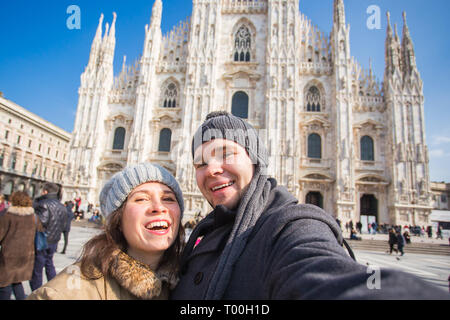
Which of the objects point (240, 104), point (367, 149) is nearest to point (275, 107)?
point (240, 104)

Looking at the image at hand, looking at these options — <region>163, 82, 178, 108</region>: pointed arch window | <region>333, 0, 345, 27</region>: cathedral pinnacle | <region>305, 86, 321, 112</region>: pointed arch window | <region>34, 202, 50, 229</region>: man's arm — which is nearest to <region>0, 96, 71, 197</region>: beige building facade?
<region>163, 82, 178, 108</region>: pointed arch window

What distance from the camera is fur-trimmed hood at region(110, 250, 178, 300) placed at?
1.25 metres

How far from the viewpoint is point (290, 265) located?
82cm

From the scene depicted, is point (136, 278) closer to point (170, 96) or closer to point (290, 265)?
point (290, 265)

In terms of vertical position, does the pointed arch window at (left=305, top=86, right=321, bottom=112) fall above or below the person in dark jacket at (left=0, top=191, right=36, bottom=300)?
above

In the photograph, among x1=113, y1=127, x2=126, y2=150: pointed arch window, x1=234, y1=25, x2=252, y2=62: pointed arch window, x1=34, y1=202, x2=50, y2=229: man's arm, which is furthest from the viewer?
x1=234, y1=25, x2=252, y2=62: pointed arch window

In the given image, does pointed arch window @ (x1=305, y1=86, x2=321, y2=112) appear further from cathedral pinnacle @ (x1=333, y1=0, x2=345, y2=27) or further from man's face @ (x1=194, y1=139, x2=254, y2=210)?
man's face @ (x1=194, y1=139, x2=254, y2=210)

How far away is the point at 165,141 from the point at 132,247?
64.4 feet

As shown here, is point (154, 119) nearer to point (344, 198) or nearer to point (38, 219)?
point (344, 198)

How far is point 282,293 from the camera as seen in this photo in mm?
790

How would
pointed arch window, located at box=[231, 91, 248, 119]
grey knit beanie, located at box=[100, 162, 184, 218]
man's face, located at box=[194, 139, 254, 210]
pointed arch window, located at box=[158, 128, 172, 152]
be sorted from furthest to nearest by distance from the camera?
pointed arch window, located at box=[158, 128, 172, 152]
pointed arch window, located at box=[231, 91, 248, 119]
grey knit beanie, located at box=[100, 162, 184, 218]
man's face, located at box=[194, 139, 254, 210]

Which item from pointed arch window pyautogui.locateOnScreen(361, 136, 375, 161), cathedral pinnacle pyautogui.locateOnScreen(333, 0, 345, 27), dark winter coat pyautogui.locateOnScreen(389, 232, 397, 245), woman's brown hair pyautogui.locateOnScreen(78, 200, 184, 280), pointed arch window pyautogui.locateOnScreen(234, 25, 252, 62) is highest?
cathedral pinnacle pyautogui.locateOnScreen(333, 0, 345, 27)

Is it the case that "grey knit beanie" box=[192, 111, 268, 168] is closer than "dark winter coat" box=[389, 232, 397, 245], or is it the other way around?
"grey knit beanie" box=[192, 111, 268, 168]

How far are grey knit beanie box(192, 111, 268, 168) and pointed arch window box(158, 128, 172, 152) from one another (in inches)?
762
